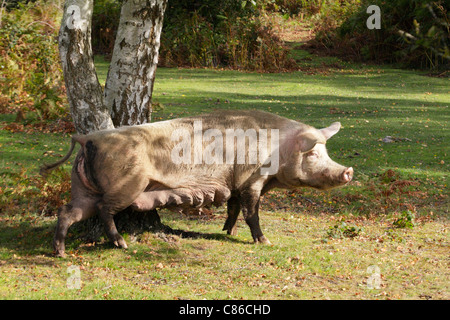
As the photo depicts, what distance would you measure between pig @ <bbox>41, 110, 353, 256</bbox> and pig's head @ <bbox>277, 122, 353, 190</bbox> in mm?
13

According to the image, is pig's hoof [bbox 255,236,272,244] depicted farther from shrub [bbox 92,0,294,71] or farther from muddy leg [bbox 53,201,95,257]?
shrub [bbox 92,0,294,71]

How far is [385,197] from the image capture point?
31.0ft

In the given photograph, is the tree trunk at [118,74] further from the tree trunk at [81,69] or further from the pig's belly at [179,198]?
the pig's belly at [179,198]

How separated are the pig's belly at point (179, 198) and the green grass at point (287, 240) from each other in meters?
0.59

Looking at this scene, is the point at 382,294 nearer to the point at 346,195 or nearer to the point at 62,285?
the point at 62,285

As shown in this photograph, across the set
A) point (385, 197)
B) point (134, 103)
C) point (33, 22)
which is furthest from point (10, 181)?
point (33, 22)

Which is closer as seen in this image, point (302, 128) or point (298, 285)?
point (298, 285)

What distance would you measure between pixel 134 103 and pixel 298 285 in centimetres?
334

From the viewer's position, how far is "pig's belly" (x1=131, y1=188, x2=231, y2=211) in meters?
6.59

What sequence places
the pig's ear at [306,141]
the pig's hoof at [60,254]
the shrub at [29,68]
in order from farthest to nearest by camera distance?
the shrub at [29,68]
the pig's ear at [306,141]
the pig's hoof at [60,254]

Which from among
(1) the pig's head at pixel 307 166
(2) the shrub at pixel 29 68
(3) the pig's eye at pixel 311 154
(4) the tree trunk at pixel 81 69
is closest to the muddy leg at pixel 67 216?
(4) the tree trunk at pixel 81 69

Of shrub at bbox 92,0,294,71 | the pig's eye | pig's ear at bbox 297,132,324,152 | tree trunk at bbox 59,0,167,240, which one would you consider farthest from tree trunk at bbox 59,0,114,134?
shrub at bbox 92,0,294,71

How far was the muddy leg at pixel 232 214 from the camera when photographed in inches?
300

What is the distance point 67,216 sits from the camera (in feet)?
21.1
